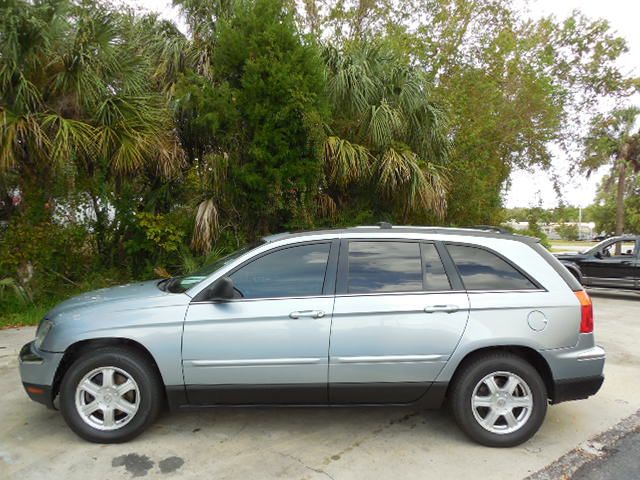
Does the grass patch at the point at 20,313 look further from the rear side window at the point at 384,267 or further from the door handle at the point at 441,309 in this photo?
the door handle at the point at 441,309

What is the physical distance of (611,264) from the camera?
10.6 m

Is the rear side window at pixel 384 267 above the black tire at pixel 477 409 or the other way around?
above

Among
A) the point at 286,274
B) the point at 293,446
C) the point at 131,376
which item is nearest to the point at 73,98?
the point at 131,376

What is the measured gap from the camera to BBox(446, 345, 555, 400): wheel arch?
3.35 metres

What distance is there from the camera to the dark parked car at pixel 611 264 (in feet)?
34.0

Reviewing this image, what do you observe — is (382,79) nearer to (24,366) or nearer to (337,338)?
(337,338)

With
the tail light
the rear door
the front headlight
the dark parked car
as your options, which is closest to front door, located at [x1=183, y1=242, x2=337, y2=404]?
the rear door

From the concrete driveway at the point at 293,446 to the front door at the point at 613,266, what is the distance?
7303 millimetres

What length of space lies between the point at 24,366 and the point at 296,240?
227cm

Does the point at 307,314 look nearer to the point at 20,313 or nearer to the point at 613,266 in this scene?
the point at 20,313

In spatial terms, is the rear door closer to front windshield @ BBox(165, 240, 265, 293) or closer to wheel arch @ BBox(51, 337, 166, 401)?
front windshield @ BBox(165, 240, 265, 293)

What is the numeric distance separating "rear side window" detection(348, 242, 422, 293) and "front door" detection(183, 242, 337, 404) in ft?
1.00

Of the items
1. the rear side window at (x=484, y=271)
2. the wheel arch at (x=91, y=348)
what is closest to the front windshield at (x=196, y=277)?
the wheel arch at (x=91, y=348)

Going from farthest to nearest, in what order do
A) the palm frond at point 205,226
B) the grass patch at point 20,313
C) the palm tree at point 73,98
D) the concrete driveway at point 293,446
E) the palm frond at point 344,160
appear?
the palm frond at point 344,160, the palm frond at point 205,226, the grass patch at point 20,313, the palm tree at point 73,98, the concrete driveway at point 293,446
